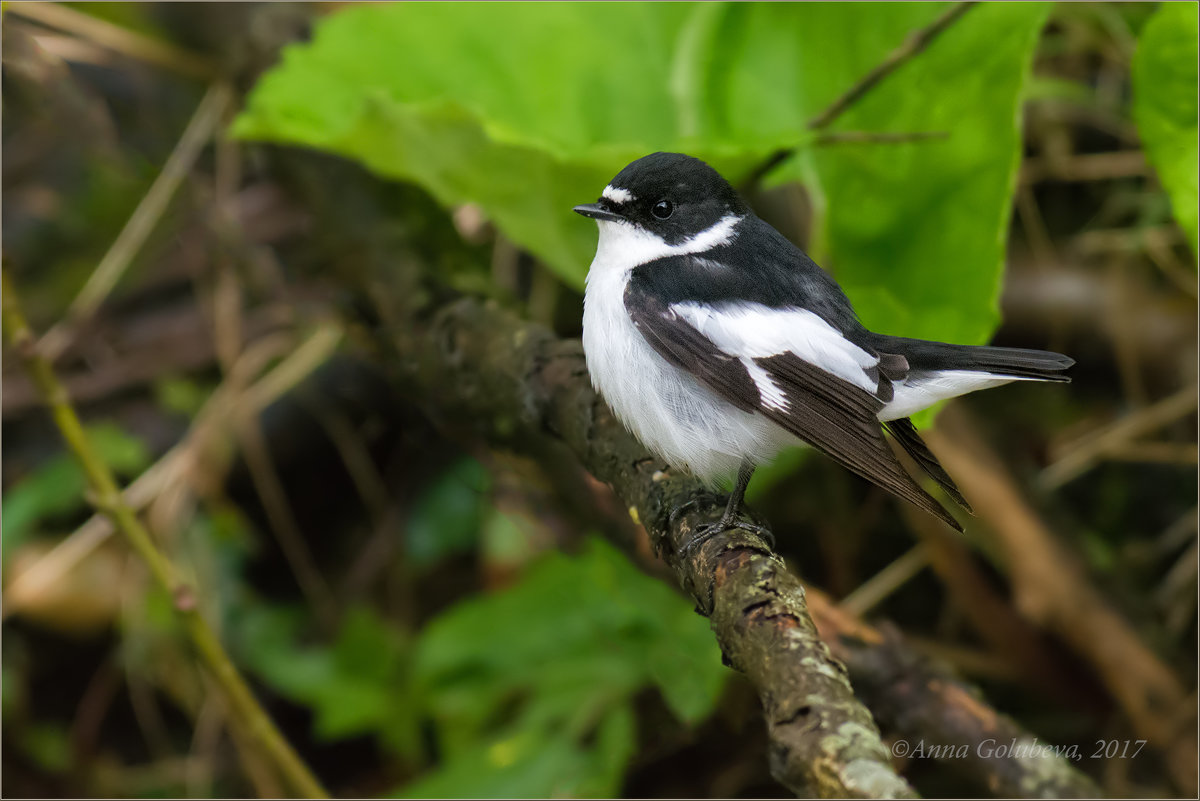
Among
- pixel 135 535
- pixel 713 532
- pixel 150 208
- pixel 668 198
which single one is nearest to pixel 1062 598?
pixel 713 532

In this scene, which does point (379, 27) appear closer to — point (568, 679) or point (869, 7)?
point (869, 7)

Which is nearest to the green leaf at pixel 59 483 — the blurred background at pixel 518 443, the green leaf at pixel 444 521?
the blurred background at pixel 518 443

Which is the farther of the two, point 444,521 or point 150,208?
point 444,521

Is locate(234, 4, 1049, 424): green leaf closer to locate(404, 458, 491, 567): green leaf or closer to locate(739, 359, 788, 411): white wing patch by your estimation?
locate(739, 359, 788, 411): white wing patch

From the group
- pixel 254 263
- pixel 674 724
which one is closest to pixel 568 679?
pixel 674 724

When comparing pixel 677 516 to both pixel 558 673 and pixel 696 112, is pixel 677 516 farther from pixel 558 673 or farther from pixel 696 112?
pixel 696 112

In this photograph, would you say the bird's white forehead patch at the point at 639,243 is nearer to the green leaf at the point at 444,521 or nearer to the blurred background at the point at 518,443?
the blurred background at the point at 518,443
